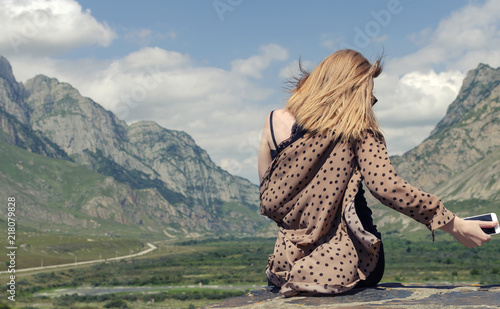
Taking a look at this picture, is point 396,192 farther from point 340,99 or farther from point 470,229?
point 340,99

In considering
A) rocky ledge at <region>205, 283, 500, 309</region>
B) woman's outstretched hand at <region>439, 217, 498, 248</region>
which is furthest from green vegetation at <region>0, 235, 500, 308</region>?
woman's outstretched hand at <region>439, 217, 498, 248</region>

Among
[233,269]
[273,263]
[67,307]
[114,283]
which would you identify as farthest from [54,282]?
[273,263]

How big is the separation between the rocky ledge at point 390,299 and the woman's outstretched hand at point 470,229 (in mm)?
631

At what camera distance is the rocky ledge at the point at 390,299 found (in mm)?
5605

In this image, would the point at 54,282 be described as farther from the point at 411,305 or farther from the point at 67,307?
the point at 411,305

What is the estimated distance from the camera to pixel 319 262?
20.8ft

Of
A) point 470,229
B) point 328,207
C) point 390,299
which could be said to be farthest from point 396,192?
point 390,299

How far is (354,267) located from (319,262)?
1.48 feet

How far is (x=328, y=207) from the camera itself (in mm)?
6621

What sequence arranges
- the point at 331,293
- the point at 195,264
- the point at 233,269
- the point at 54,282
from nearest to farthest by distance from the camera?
the point at 331,293, the point at 54,282, the point at 233,269, the point at 195,264

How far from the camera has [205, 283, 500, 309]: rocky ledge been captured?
18.4 ft

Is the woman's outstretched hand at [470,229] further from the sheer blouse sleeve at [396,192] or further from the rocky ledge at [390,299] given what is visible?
the rocky ledge at [390,299]

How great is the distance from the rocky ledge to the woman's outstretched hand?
2.07 ft

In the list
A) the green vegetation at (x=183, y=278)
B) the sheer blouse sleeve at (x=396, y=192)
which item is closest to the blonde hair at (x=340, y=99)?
the sheer blouse sleeve at (x=396, y=192)
